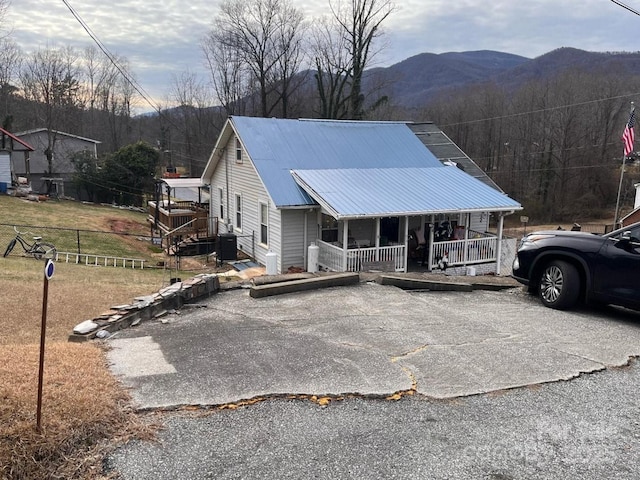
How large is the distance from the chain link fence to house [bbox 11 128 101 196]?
58.7ft

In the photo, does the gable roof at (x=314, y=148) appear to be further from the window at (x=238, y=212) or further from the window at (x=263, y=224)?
the window at (x=238, y=212)

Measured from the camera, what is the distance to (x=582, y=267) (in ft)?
27.1

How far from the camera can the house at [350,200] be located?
596 inches

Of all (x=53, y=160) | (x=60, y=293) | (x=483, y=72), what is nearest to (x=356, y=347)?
(x=60, y=293)

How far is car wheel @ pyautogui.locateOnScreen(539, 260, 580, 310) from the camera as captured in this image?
27.3 feet

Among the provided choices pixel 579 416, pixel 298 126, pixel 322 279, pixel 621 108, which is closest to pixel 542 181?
pixel 621 108

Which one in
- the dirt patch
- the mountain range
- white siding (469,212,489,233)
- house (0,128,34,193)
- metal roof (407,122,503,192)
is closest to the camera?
white siding (469,212,489,233)

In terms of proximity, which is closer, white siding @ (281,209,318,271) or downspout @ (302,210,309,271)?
white siding @ (281,209,318,271)

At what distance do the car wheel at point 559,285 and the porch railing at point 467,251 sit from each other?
7.26 m

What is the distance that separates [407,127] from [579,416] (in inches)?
715

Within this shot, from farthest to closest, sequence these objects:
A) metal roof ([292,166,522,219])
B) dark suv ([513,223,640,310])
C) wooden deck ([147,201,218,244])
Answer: wooden deck ([147,201,218,244]), metal roof ([292,166,522,219]), dark suv ([513,223,640,310])

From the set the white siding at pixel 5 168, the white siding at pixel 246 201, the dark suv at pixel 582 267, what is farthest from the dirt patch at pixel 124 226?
the dark suv at pixel 582 267

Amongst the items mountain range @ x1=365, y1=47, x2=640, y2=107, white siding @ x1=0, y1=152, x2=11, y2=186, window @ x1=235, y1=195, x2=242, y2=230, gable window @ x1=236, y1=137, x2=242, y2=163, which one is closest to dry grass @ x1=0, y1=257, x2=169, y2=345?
window @ x1=235, y1=195, x2=242, y2=230

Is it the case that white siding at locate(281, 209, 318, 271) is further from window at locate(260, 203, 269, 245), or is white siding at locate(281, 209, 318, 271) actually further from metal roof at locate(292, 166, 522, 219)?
window at locate(260, 203, 269, 245)
